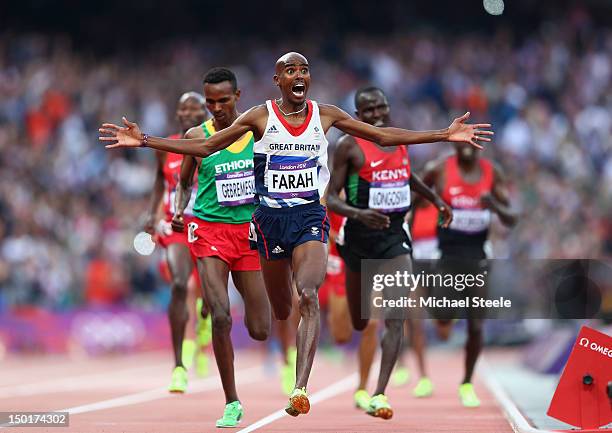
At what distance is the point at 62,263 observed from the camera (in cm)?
2475

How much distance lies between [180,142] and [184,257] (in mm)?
3679

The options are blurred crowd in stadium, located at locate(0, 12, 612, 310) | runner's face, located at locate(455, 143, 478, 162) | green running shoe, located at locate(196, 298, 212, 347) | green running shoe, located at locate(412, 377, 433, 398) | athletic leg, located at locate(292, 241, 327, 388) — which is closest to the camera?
athletic leg, located at locate(292, 241, 327, 388)

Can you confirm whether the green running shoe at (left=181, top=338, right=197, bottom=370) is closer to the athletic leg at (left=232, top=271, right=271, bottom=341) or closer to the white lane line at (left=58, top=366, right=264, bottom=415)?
the white lane line at (left=58, top=366, right=264, bottom=415)

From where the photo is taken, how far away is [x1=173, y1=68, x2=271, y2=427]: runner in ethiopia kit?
9922 millimetres

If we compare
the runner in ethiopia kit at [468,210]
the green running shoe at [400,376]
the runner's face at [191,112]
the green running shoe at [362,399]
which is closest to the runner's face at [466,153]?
the runner in ethiopia kit at [468,210]

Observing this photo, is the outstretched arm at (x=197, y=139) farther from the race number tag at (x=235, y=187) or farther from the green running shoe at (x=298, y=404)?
the green running shoe at (x=298, y=404)

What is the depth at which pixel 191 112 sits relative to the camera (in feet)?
41.5

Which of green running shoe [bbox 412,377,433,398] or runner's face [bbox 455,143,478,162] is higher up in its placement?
runner's face [bbox 455,143,478,162]

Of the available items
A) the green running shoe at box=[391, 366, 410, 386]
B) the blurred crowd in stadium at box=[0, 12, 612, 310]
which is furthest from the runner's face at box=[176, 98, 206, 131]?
the blurred crowd in stadium at box=[0, 12, 612, 310]

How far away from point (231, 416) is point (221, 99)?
2.57 meters

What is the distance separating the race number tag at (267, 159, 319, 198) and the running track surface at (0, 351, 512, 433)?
1.80m

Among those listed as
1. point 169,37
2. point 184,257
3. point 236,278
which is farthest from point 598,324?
point 169,37

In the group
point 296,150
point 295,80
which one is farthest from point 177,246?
point 295,80

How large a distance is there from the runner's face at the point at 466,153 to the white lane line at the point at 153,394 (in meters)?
3.94
